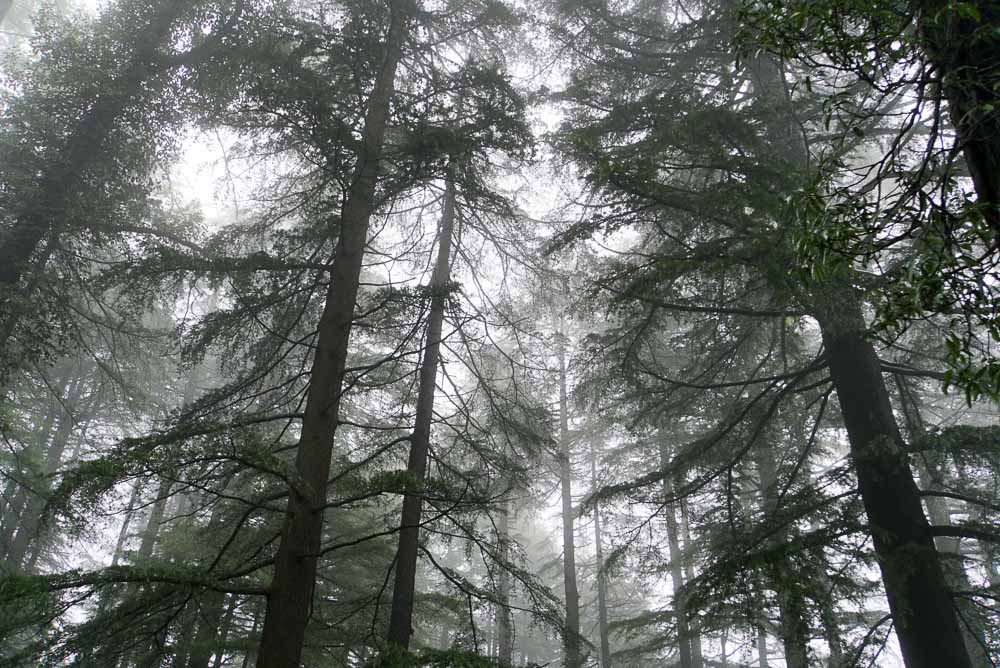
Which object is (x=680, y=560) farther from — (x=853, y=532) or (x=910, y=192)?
(x=910, y=192)

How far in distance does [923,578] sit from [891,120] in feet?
25.9

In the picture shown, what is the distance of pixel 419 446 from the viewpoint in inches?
309

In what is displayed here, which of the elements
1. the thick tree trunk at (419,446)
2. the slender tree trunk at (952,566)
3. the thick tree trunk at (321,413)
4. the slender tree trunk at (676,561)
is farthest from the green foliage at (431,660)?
the slender tree trunk at (676,561)

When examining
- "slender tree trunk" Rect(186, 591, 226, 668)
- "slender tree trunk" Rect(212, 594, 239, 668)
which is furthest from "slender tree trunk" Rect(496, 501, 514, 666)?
"slender tree trunk" Rect(212, 594, 239, 668)

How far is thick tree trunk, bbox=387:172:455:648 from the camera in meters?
6.91

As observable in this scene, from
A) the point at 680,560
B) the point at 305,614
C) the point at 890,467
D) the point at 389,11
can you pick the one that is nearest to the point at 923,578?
the point at 890,467

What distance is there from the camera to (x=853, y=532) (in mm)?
5973

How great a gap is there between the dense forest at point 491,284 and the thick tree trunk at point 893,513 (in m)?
0.04

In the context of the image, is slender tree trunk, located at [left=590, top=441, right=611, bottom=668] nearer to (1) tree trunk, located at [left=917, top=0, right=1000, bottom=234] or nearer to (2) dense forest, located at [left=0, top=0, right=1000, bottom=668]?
(2) dense forest, located at [left=0, top=0, right=1000, bottom=668]

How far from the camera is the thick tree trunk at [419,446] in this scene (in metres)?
6.91

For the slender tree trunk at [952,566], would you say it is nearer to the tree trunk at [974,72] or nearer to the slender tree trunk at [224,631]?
the tree trunk at [974,72]

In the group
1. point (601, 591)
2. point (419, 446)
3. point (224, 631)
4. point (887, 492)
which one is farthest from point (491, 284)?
point (601, 591)

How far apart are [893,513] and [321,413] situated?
21.8 feet

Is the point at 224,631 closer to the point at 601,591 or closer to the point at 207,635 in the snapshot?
the point at 207,635
